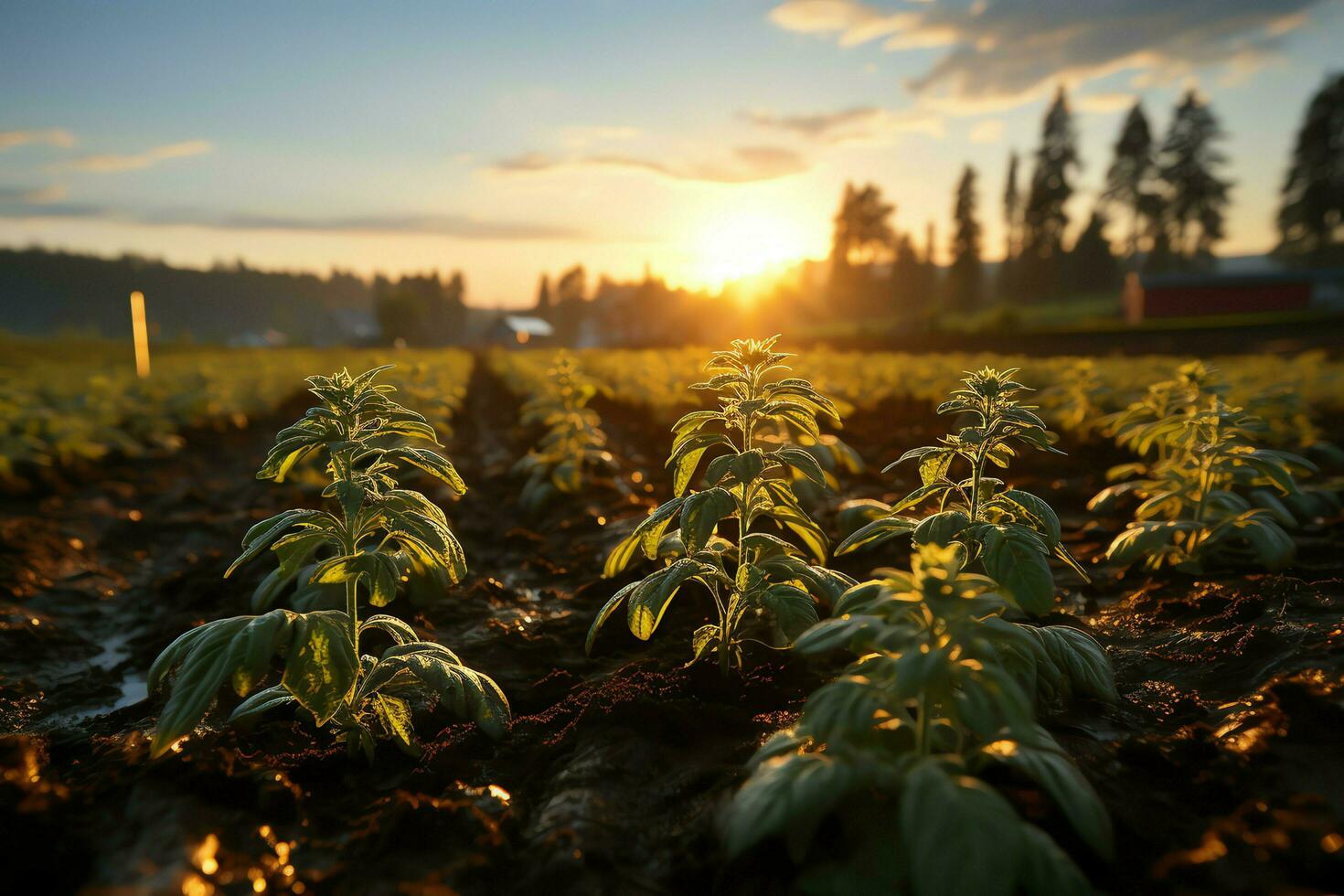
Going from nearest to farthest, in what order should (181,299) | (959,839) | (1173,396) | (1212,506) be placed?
(959,839) < (1212,506) < (1173,396) < (181,299)

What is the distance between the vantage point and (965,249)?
62.5 m

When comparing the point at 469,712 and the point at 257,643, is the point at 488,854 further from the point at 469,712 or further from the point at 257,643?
the point at 257,643

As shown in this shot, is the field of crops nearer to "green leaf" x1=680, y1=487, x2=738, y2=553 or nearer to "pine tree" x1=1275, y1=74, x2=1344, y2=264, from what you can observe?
"green leaf" x1=680, y1=487, x2=738, y2=553

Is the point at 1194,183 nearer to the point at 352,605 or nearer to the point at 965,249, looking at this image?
the point at 965,249

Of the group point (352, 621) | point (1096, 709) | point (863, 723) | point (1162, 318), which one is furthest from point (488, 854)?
point (1162, 318)

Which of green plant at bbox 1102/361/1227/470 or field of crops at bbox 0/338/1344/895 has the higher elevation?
green plant at bbox 1102/361/1227/470

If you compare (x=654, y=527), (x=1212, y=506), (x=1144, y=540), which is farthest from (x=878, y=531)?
(x=1212, y=506)

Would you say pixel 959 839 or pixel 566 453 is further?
pixel 566 453

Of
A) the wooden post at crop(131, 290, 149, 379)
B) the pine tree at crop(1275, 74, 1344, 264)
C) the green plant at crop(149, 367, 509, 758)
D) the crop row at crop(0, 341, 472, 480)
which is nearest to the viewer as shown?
the green plant at crop(149, 367, 509, 758)

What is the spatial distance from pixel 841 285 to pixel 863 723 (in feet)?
253

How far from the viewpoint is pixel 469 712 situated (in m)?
2.54

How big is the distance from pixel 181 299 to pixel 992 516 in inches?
6698

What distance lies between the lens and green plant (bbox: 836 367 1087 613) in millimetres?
2293

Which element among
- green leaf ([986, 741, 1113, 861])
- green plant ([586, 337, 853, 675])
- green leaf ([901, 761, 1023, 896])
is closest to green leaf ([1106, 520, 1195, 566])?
green plant ([586, 337, 853, 675])
